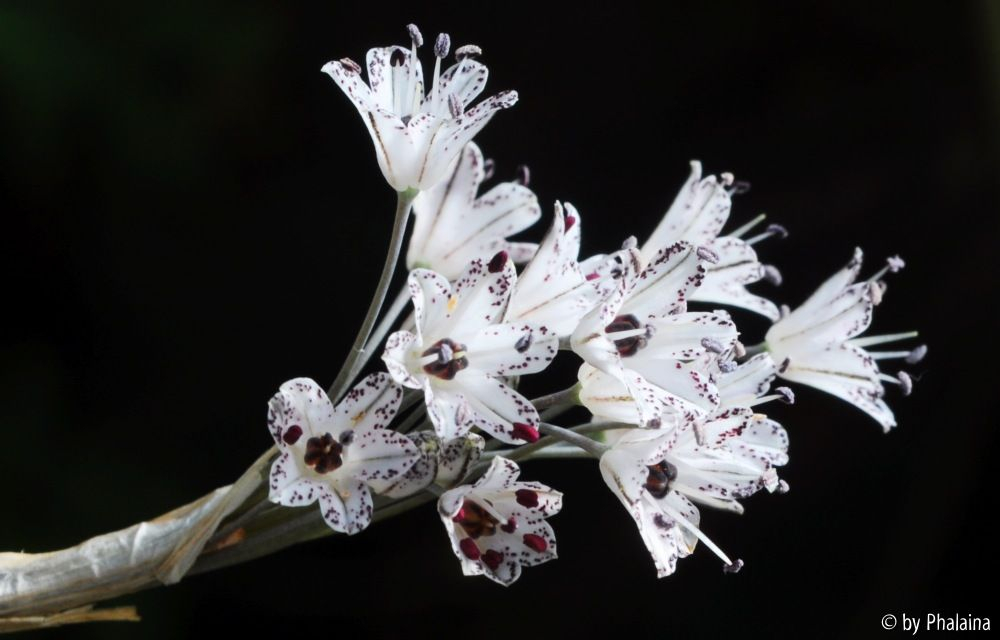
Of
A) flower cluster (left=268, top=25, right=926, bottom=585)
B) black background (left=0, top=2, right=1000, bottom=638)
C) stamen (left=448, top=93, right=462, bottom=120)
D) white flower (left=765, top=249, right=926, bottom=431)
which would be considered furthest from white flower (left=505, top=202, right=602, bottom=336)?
black background (left=0, top=2, right=1000, bottom=638)

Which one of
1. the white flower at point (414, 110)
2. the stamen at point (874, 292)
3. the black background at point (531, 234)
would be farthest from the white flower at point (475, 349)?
the black background at point (531, 234)

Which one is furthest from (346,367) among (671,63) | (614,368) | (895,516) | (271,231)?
(895,516)

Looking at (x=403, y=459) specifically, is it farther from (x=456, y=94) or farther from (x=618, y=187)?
(x=618, y=187)

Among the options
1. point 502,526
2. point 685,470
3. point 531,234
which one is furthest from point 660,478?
point 531,234

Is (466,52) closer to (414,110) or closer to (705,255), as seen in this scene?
(414,110)

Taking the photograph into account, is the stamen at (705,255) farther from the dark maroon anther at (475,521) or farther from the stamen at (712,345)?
the dark maroon anther at (475,521)

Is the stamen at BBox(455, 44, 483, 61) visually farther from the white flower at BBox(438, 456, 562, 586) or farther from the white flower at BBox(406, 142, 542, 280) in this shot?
the white flower at BBox(438, 456, 562, 586)
